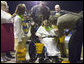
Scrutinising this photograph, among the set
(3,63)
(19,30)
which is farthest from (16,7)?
(3,63)

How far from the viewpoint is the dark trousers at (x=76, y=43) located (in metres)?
2.25

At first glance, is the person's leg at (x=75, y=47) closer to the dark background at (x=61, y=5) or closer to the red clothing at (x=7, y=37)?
the dark background at (x=61, y=5)

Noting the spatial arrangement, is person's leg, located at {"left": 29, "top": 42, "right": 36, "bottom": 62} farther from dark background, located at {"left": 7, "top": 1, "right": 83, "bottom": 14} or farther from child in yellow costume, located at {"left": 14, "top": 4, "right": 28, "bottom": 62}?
dark background, located at {"left": 7, "top": 1, "right": 83, "bottom": 14}

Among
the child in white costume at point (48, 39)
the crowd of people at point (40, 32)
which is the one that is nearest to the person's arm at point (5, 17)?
the crowd of people at point (40, 32)

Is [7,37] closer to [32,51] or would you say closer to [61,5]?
[32,51]

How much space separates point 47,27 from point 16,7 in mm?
432

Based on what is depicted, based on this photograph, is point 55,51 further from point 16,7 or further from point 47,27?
point 16,7

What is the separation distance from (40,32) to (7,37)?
38 centimetres

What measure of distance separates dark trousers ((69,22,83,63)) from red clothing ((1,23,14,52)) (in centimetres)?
68

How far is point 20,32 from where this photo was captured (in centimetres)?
218

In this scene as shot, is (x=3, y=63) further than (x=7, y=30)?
No

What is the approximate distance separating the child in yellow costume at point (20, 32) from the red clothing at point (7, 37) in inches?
3.5

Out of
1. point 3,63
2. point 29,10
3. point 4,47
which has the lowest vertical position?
point 3,63

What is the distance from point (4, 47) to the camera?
2.24 m
